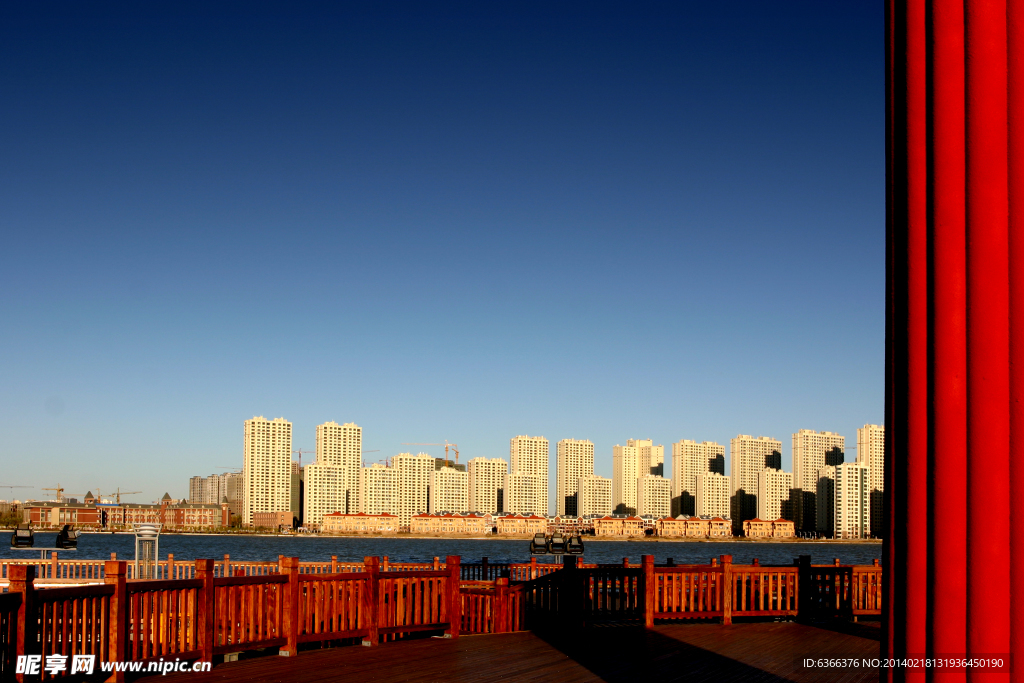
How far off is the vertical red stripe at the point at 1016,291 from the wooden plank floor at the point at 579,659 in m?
6.35

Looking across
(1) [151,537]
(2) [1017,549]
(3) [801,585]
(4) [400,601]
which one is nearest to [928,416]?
(2) [1017,549]

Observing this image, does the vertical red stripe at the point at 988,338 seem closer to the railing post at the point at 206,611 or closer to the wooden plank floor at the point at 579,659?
the wooden plank floor at the point at 579,659

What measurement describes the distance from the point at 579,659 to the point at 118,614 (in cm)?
522

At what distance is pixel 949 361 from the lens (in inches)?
171

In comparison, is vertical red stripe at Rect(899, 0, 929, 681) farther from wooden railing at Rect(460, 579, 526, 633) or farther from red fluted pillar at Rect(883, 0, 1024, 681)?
wooden railing at Rect(460, 579, 526, 633)

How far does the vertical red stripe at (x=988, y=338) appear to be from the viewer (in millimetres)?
4207

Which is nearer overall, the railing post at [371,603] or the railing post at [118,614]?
the railing post at [118,614]

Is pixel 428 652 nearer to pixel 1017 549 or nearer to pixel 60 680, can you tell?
pixel 60 680

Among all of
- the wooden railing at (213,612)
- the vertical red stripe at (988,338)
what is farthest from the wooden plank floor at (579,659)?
the vertical red stripe at (988,338)

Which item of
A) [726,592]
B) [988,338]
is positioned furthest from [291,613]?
[988,338]

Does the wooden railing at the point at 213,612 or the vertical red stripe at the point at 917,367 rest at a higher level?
the vertical red stripe at the point at 917,367

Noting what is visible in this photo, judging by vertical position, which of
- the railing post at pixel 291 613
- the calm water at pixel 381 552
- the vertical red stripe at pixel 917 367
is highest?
the vertical red stripe at pixel 917 367

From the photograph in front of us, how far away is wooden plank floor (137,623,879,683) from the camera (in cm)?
999

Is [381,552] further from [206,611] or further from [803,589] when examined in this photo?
[206,611]
